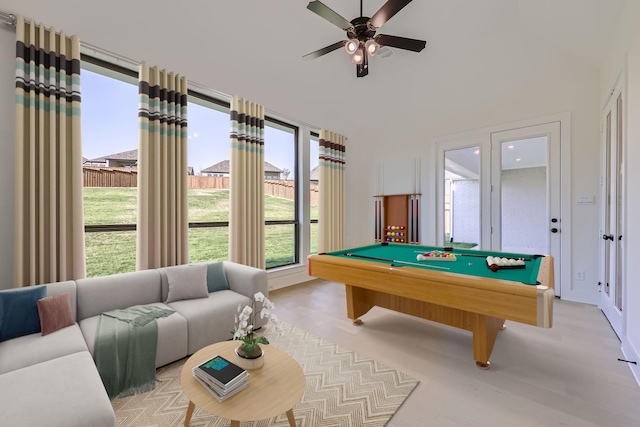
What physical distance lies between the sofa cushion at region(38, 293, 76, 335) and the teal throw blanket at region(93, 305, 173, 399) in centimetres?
22

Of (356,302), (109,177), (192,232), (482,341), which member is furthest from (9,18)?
(482,341)

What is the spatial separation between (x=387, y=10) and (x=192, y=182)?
303 centimetres

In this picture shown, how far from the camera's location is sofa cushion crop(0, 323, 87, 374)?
1.60m

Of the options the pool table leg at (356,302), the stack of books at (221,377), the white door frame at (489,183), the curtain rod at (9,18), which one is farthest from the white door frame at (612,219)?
the curtain rod at (9,18)

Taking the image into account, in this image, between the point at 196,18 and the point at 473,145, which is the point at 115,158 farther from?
the point at 473,145

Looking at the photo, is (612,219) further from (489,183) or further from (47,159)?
(47,159)

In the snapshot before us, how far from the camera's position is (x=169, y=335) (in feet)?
7.04

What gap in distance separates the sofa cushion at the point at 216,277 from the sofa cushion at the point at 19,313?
128 centimetres

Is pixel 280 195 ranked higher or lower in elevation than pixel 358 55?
lower

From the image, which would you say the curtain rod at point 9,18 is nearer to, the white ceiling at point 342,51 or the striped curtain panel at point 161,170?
the white ceiling at point 342,51

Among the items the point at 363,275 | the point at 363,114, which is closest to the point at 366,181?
the point at 363,114

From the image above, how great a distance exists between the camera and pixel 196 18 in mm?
2982

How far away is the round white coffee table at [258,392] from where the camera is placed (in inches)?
49.4

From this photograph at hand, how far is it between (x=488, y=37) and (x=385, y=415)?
501 centimetres
